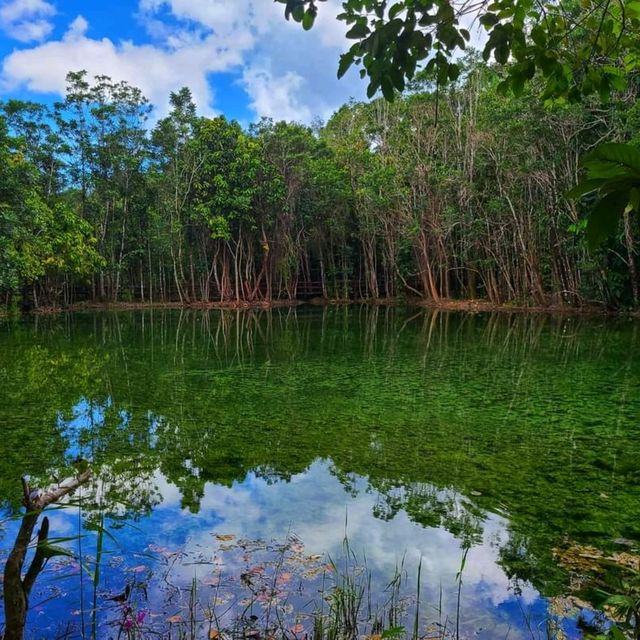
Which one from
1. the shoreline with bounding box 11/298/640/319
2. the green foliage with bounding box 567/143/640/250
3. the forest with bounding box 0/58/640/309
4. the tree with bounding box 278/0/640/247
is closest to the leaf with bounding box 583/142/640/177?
the green foliage with bounding box 567/143/640/250

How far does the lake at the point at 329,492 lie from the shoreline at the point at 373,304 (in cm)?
1022

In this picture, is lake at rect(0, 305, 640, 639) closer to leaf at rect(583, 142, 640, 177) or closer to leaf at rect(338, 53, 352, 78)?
leaf at rect(583, 142, 640, 177)

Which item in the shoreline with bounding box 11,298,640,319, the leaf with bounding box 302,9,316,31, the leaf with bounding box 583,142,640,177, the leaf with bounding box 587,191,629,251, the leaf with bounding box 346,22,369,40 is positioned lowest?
the shoreline with bounding box 11,298,640,319

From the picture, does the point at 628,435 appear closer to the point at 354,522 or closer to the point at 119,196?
the point at 354,522

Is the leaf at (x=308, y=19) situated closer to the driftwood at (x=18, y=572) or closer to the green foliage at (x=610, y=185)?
the green foliage at (x=610, y=185)

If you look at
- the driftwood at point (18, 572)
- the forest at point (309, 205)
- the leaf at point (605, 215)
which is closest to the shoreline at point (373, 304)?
Result: the forest at point (309, 205)

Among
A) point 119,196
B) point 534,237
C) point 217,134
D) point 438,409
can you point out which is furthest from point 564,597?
point 119,196

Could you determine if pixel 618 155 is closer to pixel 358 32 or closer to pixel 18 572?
pixel 358 32

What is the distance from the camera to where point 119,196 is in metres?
25.2

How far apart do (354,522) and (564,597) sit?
1261 millimetres

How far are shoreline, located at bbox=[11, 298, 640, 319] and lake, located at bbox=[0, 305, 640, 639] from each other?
1022 centimetres

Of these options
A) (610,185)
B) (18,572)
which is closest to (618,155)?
(610,185)

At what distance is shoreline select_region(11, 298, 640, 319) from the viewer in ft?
61.1

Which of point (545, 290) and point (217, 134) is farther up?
point (217, 134)
